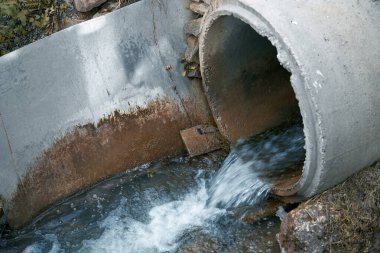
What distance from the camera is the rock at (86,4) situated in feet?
16.2

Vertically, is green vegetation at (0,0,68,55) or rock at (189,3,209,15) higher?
green vegetation at (0,0,68,55)

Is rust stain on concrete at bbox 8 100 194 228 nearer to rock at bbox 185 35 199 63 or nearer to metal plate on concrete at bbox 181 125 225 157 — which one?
metal plate on concrete at bbox 181 125 225 157

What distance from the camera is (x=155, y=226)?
4449mm

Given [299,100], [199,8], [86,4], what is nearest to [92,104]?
[86,4]

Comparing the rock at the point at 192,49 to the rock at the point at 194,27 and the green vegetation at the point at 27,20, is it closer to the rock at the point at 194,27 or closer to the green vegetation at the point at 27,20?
the rock at the point at 194,27

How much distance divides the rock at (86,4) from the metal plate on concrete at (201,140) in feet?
5.31

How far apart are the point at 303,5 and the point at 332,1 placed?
0.81ft

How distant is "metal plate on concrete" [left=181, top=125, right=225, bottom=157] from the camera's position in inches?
198

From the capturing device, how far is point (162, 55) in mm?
5012

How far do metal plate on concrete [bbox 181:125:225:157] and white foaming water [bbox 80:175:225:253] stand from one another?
1.72 ft

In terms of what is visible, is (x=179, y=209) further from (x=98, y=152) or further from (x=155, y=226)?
(x=98, y=152)

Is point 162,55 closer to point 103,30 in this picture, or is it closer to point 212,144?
point 103,30

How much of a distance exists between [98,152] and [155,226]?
0.97 metres

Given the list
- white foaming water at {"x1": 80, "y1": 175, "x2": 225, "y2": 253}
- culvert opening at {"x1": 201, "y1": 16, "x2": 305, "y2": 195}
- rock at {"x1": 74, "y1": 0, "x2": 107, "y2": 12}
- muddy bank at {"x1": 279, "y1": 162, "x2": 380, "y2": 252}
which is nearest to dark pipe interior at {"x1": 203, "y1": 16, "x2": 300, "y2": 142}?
culvert opening at {"x1": 201, "y1": 16, "x2": 305, "y2": 195}
